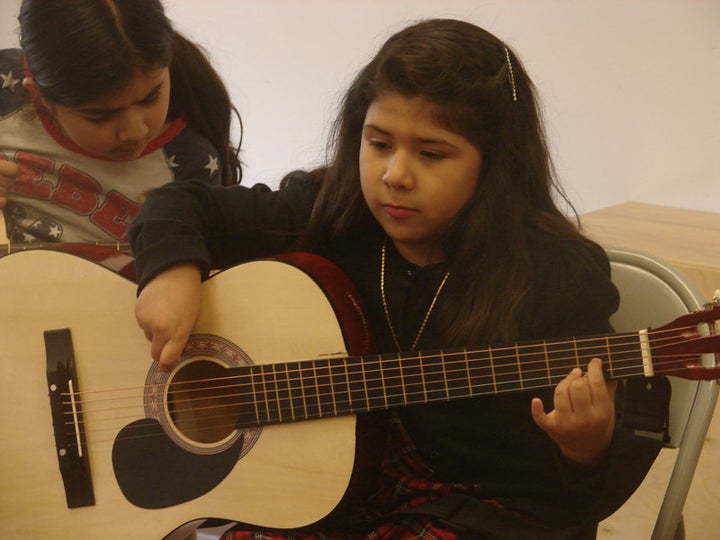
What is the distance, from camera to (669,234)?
5.15 feet

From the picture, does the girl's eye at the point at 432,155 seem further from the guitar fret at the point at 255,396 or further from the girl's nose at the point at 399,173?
the guitar fret at the point at 255,396

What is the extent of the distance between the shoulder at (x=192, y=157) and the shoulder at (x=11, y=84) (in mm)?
205

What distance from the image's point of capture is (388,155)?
2.99ft

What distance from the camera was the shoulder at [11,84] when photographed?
1.05 meters

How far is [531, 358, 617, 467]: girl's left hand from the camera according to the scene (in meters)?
0.82

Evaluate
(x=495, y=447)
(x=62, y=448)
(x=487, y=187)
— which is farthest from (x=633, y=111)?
(x=62, y=448)

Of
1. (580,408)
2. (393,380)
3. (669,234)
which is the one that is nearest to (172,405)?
(393,380)

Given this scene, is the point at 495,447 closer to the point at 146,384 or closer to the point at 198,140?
the point at 146,384

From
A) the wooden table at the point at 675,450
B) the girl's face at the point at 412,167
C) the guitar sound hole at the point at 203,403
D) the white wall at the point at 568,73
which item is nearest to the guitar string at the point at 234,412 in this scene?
the guitar sound hole at the point at 203,403

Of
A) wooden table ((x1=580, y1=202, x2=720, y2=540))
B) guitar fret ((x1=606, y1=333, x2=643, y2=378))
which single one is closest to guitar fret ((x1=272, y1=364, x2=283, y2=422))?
guitar fret ((x1=606, y1=333, x2=643, y2=378))

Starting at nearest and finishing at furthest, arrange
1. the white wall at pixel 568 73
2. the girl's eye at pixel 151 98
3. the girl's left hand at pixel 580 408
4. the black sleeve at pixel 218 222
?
the girl's left hand at pixel 580 408
the black sleeve at pixel 218 222
the girl's eye at pixel 151 98
the white wall at pixel 568 73

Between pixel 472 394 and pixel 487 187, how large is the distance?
10.0 inches

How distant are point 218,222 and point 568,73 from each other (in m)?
1.07

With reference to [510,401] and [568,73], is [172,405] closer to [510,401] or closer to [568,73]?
[510,401]
